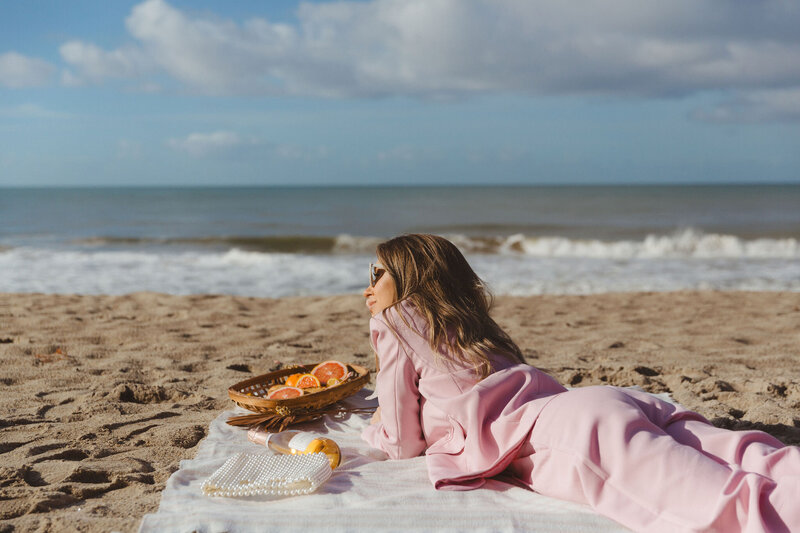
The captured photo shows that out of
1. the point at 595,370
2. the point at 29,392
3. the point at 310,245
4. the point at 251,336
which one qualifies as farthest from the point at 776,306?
the point at 310,245

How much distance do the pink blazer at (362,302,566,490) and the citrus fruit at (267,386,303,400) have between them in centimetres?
67

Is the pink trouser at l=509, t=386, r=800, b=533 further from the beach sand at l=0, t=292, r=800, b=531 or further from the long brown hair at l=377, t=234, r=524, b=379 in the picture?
the beach sand at l=0, t=292, r=800, b=531

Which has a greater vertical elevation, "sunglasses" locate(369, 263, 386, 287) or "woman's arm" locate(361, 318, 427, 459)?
"sunglasses" locate(369, 263, 386, 287)

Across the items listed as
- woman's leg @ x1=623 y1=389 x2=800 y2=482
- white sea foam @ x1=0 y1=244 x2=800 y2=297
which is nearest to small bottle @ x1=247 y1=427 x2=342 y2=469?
woman's leg @ x1=623 y1=389 x2=800 y2=482

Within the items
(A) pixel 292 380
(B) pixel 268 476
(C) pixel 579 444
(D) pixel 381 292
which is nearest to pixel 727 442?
(C) pixel 579 444

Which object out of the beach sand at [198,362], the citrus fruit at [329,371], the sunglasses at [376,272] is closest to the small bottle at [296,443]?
the beach sand at [198,362]

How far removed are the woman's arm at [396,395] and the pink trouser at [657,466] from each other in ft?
1.69

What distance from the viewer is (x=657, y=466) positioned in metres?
2.23

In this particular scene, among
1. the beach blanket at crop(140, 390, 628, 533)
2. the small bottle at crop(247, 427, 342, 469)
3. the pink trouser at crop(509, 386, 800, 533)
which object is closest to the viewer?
the pink trouser at crop(509, 386, 800, 533)

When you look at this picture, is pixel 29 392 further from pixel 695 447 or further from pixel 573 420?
pixel 695 447

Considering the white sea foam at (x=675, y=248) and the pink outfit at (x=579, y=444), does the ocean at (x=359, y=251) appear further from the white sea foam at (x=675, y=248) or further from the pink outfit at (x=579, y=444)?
the pink outfit at (x=579, y=444)

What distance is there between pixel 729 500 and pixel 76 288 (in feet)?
30.1

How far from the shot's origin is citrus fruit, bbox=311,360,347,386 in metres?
3.79

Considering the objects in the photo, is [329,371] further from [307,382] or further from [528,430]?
[528,430]
